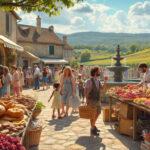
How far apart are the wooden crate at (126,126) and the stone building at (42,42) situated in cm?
4382

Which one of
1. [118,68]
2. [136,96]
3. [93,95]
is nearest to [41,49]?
[118,68]

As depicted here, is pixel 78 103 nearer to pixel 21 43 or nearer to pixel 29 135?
pixel 29 135

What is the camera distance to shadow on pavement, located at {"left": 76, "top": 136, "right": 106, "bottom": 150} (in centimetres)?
933

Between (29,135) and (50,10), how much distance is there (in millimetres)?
2910

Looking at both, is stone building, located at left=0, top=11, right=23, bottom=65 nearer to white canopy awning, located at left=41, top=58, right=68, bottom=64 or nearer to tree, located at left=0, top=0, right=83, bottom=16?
tree, located at left=0, top=0, right=83, bottom=16

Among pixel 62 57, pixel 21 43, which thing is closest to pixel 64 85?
pixel 21 43

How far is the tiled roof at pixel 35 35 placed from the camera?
182 feet

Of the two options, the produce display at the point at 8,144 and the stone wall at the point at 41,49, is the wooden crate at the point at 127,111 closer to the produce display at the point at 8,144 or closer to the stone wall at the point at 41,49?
the produce display at the point at 8,144

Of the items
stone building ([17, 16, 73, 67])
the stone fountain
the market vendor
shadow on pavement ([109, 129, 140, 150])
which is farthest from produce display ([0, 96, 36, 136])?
stone building ([17, 16, 73, 67])

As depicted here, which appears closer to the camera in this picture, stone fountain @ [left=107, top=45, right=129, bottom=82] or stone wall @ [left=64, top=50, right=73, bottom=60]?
stone fountain @ [left=107, top=45, right=129, bottom=82]

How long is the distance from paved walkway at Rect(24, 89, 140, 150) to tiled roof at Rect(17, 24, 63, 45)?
43.1 meters

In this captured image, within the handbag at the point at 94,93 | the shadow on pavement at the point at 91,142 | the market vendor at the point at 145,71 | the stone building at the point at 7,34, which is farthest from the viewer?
the stone building at the point at 7,34

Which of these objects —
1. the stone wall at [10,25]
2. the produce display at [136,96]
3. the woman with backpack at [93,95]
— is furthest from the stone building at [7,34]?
the woman with backpack at [93,95]

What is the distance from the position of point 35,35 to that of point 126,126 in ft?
155
